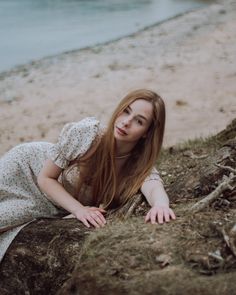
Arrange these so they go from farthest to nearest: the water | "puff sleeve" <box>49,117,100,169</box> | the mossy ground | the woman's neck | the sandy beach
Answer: the water → the sandy beach → the woman's neck → "puff sleeve" <box>49,117,100,169</box> → the mossy ground

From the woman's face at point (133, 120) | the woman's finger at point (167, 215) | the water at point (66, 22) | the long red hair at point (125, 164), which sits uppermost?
the woman's face at point (133, 120)

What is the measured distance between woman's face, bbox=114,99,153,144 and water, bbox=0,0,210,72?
8.97 m

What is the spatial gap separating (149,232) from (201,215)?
27 cm

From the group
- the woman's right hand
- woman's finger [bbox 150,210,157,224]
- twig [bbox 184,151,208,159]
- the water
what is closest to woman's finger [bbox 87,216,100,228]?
the woman's right hand

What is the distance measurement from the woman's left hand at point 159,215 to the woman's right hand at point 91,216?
0.23m

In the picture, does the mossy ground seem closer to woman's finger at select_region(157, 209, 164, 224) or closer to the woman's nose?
woman's finger at select_region(157, 209, 164, 224)

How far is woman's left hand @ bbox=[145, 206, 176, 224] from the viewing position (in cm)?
292

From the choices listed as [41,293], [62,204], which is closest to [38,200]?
[62,204]

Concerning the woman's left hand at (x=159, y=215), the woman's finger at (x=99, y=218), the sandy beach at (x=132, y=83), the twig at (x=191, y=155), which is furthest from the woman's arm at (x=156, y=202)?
the sandy beach at (x=132, y=83)

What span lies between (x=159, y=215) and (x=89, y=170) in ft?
1.78

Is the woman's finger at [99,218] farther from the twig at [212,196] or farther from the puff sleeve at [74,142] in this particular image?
the twig at [212,196]

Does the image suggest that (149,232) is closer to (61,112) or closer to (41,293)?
(41,293)

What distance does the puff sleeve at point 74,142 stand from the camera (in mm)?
3186

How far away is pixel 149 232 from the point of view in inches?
110
